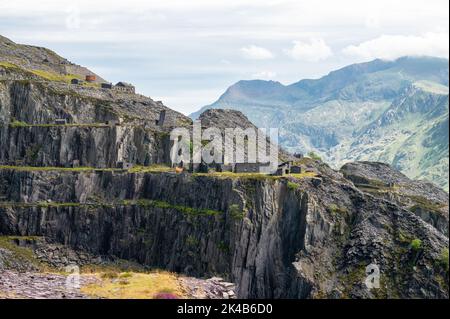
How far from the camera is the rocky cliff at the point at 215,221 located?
512 ft

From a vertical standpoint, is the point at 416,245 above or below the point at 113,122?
below

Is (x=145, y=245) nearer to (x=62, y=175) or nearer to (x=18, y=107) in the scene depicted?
(x=62, y=175)

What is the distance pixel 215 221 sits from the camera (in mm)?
159000

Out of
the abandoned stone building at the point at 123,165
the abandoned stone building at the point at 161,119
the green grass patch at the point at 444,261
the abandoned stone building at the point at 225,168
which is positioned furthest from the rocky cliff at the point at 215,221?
the abandoned stone building at the point at 161,119

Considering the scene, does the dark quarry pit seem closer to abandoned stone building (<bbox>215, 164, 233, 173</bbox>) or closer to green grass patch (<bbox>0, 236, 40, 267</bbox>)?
green grass patch (<bbox>0, 236, 40, 267</bbox>)

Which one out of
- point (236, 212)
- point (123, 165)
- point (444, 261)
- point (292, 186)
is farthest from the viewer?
point (123, 165)

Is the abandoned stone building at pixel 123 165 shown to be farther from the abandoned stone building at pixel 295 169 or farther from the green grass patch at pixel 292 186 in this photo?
the green grass patch at pixel 292 186

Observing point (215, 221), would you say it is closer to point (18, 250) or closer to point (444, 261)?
point (18, 250)

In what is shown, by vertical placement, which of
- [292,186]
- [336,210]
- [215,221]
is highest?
[292,186]

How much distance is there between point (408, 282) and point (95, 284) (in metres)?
92.6

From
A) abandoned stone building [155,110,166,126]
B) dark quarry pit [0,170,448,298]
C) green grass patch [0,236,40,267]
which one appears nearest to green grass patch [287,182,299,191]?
dark quarry pit [0,170,448,298]

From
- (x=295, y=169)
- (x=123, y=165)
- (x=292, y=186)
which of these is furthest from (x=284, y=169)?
(x=123, y=165)

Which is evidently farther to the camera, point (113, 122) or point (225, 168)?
point (113, 122)

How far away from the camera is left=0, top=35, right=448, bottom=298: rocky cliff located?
156 m
